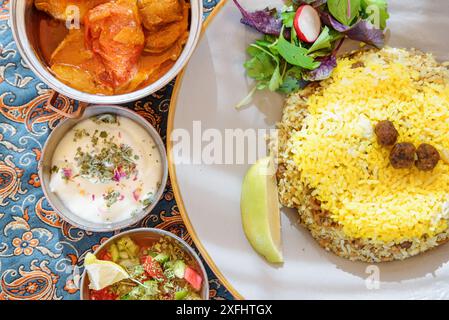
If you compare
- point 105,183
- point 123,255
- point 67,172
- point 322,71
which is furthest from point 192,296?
point 322,71

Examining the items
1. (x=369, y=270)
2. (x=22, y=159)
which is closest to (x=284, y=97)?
(x=369, y=270)

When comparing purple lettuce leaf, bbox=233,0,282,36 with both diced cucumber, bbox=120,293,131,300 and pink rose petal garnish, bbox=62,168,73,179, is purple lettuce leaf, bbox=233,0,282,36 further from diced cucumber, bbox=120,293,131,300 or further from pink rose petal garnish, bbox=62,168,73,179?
diced cucumber, bbox=120,293,131,300

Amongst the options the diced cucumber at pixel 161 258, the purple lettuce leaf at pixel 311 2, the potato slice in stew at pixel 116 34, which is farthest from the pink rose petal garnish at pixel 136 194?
the purple lettuce leaf at pixel 311 2

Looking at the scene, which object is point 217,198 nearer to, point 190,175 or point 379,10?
point 190,175

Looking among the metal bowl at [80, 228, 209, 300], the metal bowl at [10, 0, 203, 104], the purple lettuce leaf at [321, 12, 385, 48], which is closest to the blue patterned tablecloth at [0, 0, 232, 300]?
the metal bowl at [80, 228, 209, 300]

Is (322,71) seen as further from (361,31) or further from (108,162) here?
(108,162)
